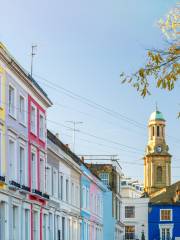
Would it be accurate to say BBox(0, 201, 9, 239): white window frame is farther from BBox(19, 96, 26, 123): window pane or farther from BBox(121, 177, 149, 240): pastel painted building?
BBox(121, 177, 149, 240): pastel painted building

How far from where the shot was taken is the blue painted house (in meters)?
103

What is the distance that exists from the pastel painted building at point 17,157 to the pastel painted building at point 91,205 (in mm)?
17368

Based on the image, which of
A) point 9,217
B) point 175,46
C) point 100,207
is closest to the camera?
point 175,46

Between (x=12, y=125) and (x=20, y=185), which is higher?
(x=12, y=125)

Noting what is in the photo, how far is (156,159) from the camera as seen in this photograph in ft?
466

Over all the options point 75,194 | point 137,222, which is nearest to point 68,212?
point 75,194

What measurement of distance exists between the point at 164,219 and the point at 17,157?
240ft

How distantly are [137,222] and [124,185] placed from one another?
6539 cm

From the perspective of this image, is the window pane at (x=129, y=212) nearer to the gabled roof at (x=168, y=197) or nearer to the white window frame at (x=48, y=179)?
the gabled roof at (x=168, y=197)

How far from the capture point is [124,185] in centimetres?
17062

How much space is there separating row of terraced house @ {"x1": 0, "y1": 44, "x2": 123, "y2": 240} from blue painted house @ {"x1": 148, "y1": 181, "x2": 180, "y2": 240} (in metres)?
51.3

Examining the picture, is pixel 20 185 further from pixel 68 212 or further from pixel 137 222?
pixel 137 222

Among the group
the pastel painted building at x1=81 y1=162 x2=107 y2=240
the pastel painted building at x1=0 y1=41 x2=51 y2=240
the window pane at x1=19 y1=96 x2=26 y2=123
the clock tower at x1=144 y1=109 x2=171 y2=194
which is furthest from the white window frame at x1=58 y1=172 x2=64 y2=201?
the clock tower at x1=144 y1=109 x2=171 y2=194

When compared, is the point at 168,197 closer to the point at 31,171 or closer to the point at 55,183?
the point at 55,183
